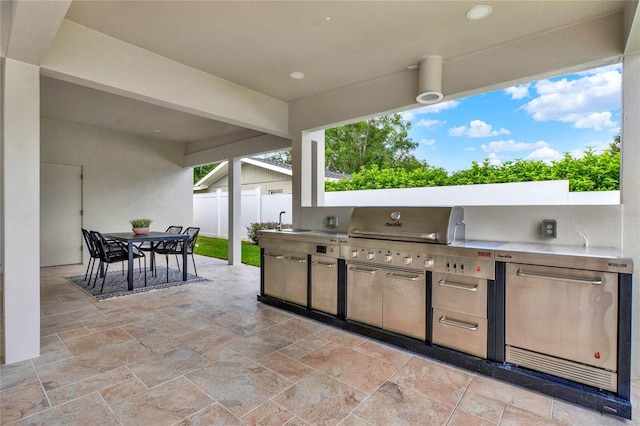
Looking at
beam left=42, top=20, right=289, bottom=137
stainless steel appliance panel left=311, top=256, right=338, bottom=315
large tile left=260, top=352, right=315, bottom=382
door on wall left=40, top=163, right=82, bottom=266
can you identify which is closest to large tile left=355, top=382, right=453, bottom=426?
large tile left=260, top=352, right=315, bottom=382

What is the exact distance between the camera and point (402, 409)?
194cm

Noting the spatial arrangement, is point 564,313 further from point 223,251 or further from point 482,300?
point 223,251

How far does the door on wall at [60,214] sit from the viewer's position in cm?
590

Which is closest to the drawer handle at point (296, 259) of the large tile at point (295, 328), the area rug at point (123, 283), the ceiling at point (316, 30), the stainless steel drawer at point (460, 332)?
the large tile at point (295, 328)

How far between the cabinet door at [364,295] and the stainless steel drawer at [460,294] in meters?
0.54

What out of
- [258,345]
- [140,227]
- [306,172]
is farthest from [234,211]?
[258,345]

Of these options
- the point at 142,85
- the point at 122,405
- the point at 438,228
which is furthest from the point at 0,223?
the point at 438,228

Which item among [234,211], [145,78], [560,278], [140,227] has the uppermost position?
[145,78]

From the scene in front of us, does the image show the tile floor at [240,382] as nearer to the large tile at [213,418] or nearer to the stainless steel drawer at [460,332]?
the large tile at [213,418]

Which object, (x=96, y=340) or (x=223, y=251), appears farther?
(x=223, y=251)

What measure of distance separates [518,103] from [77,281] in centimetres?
668

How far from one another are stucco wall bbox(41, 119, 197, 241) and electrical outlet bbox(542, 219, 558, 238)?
24.2 feet

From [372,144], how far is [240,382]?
206 inches

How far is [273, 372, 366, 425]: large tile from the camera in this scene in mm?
1880
